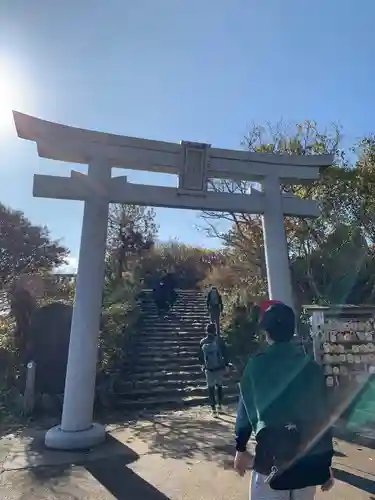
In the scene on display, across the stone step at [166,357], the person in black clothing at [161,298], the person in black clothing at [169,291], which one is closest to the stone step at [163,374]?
the stone step at [166,357]

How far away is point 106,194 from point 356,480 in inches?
188

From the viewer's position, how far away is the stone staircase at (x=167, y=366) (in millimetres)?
9663

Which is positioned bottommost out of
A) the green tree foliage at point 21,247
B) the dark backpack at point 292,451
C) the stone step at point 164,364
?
the stone step at point 164,364

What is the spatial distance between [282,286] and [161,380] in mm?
4961

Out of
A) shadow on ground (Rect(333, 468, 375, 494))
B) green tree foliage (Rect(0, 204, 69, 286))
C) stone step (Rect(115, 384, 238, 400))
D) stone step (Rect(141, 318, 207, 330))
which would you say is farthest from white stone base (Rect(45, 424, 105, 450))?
green tree foliage (Rect(0, 204, 69, 286))

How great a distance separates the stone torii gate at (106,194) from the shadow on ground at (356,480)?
273 cm

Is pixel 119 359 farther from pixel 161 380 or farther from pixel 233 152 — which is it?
pixel 233 152

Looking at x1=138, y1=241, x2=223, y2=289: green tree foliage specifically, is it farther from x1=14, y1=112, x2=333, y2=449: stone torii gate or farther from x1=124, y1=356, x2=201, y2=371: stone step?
x1=14, y1=112, x2=333, y2=449: stone torii gate

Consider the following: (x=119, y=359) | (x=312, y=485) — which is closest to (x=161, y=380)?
(x=119, y=359)

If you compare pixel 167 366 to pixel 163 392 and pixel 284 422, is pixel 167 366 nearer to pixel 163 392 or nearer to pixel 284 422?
pixel 163 392

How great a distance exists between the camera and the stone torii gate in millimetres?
6105

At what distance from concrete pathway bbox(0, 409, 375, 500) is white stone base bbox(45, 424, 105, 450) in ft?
0.51

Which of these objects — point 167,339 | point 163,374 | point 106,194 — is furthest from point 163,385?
point 106,194

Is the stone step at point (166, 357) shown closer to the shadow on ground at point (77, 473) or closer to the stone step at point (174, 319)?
the stone step at point (174, 319)
